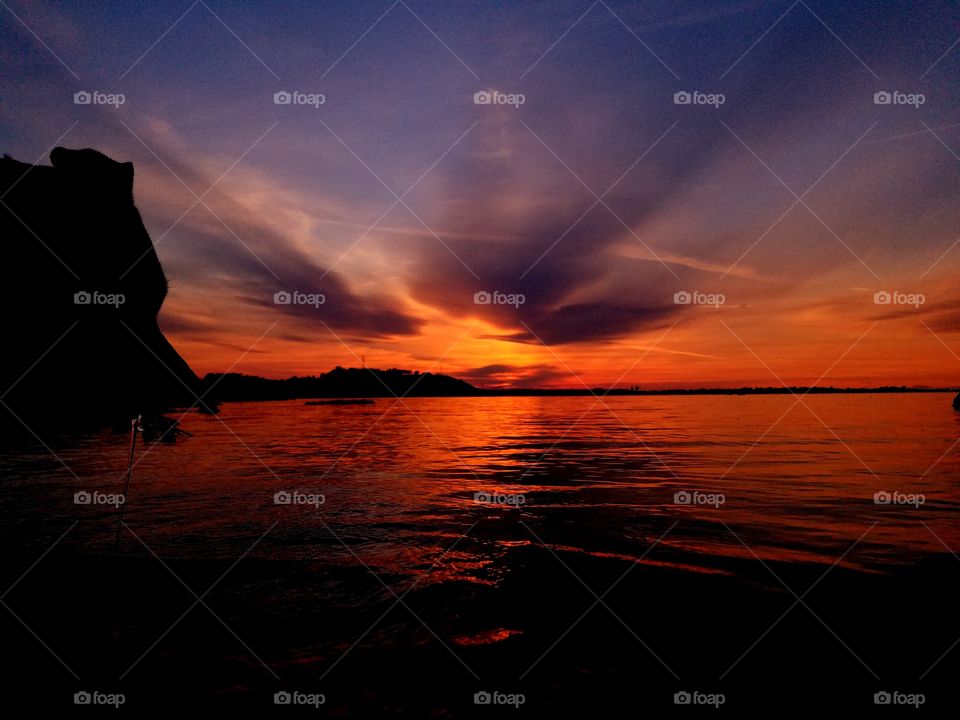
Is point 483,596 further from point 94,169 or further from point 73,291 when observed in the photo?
point 94,169

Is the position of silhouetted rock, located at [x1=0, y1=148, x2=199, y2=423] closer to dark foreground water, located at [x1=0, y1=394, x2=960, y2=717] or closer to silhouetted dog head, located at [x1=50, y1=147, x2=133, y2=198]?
silhouetted dog head, located at [x1=50, y1=147, x2=133, y2=198]

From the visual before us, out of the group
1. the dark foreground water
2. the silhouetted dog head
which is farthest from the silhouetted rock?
the dark foreground water

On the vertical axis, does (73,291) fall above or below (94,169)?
below

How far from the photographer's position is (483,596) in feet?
23.1

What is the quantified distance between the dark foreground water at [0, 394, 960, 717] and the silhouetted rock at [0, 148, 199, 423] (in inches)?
125

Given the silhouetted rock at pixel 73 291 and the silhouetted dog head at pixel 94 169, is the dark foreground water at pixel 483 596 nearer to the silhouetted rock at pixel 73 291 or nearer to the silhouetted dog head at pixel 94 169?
the silhouetted rock at pixel 73 291

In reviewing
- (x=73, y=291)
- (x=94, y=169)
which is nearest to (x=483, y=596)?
(x=73, y=291)

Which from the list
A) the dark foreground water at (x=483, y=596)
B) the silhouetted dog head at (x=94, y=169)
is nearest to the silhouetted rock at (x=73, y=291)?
the silhouetted dog head at (x=94, y=169)

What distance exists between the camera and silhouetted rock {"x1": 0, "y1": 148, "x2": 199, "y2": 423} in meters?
14.2

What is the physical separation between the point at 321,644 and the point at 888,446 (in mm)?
30833

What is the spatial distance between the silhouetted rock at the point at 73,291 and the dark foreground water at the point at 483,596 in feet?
10.4

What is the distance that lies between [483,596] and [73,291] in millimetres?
16739

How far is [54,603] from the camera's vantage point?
6.73 meters

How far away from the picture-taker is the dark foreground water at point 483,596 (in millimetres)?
4906
